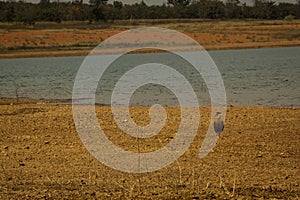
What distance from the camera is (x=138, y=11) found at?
8494 centimetres

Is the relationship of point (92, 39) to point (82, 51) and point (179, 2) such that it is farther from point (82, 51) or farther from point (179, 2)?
point (179, 2)

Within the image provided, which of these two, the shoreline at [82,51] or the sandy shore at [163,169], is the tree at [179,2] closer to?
the shoreline at [82,51]

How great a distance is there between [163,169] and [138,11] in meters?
77.0

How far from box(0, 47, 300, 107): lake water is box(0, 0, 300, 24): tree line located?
3124 cm

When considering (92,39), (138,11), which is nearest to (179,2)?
(138,11)

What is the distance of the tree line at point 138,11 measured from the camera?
7300cm

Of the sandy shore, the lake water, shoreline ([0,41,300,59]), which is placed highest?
the sandy shore

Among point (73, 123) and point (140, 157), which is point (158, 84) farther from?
point (140, 157)

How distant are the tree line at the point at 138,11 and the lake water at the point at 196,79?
31.2 m

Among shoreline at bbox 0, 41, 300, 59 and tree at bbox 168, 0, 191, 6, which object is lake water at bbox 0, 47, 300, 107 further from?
tree at bbox 168, 0, 191, 6

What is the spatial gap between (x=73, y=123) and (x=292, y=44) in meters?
38.6

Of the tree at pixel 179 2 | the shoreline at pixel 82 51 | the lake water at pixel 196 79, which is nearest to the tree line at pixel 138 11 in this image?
the tree at pixel 179 2

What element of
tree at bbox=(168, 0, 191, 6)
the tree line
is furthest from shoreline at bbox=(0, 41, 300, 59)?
tree at bbox=(168, 0, 191, 6)

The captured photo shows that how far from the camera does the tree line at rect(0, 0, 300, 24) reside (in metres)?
73.0
